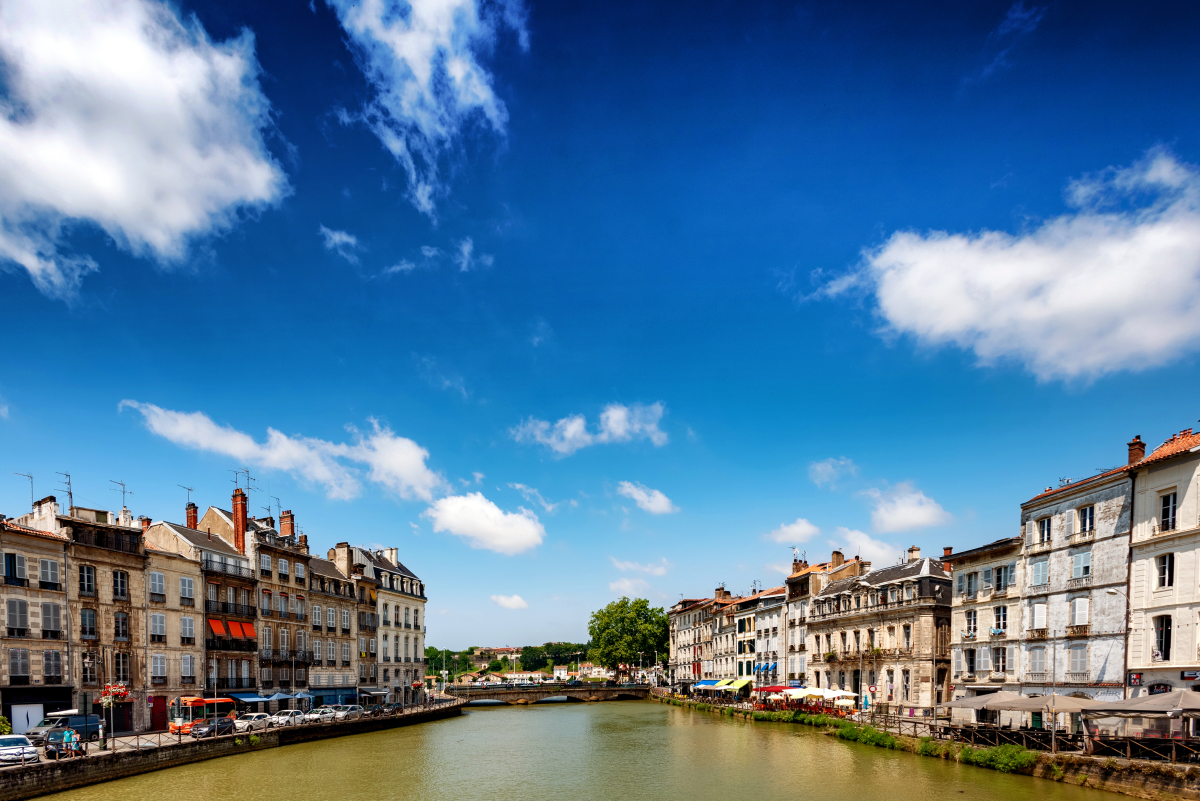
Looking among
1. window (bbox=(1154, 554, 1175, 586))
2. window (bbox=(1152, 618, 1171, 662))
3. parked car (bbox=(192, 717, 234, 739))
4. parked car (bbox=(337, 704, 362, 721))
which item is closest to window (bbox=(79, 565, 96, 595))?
parked car (bbox=(192, 717, 234, 739))

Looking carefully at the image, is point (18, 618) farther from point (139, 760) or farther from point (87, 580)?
point (139, 760)

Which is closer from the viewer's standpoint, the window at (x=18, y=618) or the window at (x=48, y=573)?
the window at (x=18, y=618)

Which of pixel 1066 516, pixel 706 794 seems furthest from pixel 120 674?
pixel 1066 516

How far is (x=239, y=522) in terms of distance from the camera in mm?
56469

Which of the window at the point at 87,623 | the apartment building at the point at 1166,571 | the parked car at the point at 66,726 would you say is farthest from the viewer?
the window at the point at 87,623

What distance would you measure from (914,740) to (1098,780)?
39.1 ft

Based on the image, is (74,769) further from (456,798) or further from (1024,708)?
(1024,708)

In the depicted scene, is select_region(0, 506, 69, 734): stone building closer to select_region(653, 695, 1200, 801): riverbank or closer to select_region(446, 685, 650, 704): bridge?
select_region(653, 695, 1200, 801): riverbank

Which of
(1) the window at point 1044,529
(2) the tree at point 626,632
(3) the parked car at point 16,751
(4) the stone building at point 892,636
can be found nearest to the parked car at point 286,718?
(3) the parked car at point 16,751

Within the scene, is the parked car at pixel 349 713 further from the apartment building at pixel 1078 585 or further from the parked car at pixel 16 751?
the apartment building at pixel 1078 585

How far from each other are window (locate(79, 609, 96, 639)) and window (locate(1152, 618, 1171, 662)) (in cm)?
5083

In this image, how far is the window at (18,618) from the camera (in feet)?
122

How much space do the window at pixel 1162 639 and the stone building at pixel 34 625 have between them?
5027 centimetres

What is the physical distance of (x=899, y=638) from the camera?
172 ft
